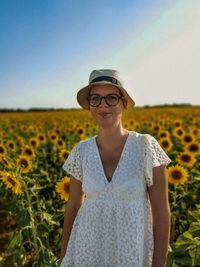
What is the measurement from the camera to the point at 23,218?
3166 mm

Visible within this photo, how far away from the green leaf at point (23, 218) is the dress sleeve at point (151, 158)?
1.87 metres

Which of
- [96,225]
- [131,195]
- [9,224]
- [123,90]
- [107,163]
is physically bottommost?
[9,224]

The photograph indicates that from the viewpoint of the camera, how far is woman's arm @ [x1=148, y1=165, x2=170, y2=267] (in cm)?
179

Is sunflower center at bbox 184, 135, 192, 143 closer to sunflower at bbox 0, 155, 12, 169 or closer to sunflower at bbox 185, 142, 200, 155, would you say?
sunflower at bbox 185, 142, 200, 155

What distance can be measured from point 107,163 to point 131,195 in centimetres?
29

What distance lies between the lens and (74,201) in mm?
2117

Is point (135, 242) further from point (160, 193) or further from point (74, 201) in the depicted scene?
point (74, 201)

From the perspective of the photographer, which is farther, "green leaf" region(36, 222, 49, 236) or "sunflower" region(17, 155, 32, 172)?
"sunflower" region(17, 155, 32, 172)

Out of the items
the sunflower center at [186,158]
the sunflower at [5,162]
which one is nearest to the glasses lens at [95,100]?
the sunflower at [5,162]

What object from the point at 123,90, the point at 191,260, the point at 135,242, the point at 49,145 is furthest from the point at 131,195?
the point at 49,145

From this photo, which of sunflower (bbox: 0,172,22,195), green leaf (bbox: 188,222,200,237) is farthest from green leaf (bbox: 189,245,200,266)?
sunflower (bbox: 0,172,22,195)

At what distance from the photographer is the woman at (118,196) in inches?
A: 70.8

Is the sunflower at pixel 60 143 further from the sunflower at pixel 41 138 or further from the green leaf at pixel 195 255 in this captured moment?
the green leaf at pixel 195 255

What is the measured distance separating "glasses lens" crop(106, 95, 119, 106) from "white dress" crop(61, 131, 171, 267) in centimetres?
28
